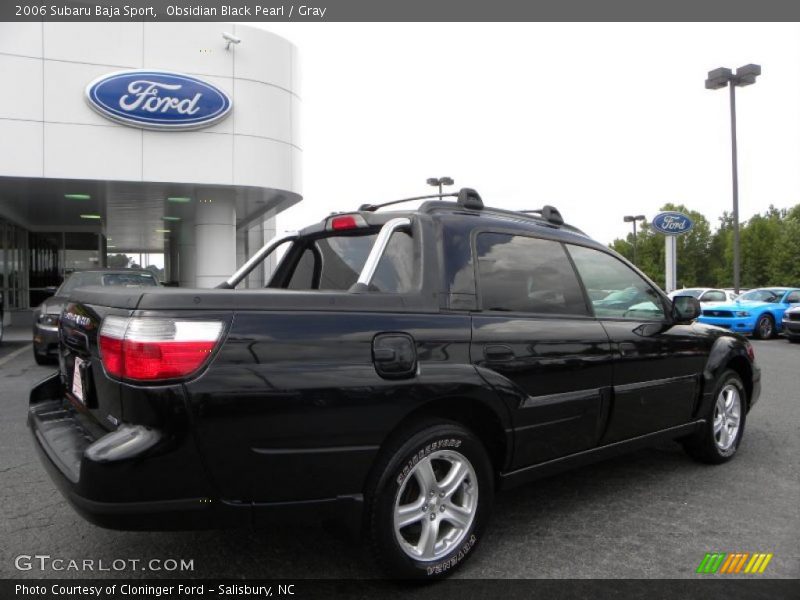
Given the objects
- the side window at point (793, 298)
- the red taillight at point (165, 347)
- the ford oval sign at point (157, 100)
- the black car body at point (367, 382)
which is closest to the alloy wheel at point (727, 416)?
the black car body at point (367, 382)

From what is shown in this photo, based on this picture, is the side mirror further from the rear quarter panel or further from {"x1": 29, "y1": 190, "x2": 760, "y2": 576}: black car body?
the rear quarter panel

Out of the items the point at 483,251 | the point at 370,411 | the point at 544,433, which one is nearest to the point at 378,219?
the point at 483,251

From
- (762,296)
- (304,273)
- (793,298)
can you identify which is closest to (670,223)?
(762,296)

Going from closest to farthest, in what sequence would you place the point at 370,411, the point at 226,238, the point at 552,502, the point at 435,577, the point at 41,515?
1. the point at 370,411
2. the point at 435,577
3. the point at 41,515
4. the point at 552,502
5. the point at 226,238

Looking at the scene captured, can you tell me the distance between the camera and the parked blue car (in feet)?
56.8

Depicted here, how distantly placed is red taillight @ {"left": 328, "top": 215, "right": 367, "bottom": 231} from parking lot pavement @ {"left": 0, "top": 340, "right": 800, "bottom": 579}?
64.7 inches

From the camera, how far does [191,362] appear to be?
2391mm

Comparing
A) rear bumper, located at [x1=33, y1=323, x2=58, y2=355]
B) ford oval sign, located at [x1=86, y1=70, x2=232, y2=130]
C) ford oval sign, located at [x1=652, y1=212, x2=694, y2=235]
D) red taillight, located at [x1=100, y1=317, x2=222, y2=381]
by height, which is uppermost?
ford oval sign, located at [x1=86, y1=70, x2=232, y2=130]

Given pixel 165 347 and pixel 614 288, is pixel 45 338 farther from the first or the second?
pixel 614 288

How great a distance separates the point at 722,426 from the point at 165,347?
426 cm

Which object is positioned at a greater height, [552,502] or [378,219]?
[378,219]

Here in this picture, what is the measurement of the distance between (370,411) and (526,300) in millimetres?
1268

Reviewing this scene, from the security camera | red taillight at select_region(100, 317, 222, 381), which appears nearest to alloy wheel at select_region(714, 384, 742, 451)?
red taillight at select_region(100, 317, 222, 381)

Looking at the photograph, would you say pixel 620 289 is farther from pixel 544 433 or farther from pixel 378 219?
pixel 378 219
